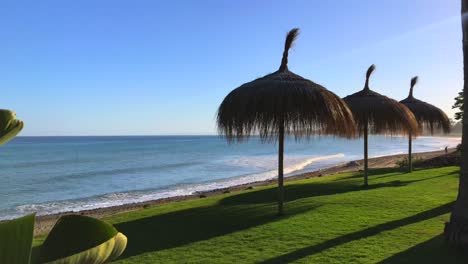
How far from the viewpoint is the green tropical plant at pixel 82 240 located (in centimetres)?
67

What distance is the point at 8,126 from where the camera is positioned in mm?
714

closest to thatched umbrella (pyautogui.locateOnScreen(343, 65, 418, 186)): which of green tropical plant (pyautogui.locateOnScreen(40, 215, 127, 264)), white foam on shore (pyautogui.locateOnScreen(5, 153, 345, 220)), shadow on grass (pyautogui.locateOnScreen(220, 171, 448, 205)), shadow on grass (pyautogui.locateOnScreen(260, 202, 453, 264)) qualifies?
shadow on grass (pyautogui.locateOnScreen(220, 171, 448, 205))

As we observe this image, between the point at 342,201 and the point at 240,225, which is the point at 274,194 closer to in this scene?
the point at 342,201

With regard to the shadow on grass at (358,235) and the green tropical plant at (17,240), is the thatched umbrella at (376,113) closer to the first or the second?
the shadow on grass at (358,235)

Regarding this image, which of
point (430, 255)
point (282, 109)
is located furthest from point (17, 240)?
point (282, 109)

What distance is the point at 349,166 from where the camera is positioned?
2711 centimetres

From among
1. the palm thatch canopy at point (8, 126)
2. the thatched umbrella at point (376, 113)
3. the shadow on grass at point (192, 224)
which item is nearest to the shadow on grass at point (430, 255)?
the shadow on grass at point (192, 224)

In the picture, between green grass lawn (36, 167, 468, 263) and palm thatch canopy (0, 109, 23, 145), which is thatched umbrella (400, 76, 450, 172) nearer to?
green grass lawn (36, 167, 468, 263)

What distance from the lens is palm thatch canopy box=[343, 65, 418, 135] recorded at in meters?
10.7

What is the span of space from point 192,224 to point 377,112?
6.04 metres

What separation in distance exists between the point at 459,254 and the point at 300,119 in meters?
3.14

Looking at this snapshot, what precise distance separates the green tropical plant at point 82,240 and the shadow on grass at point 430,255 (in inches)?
180

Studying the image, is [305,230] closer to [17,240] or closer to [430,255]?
[430,255]

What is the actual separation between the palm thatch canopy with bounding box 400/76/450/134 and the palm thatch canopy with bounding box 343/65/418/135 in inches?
180
